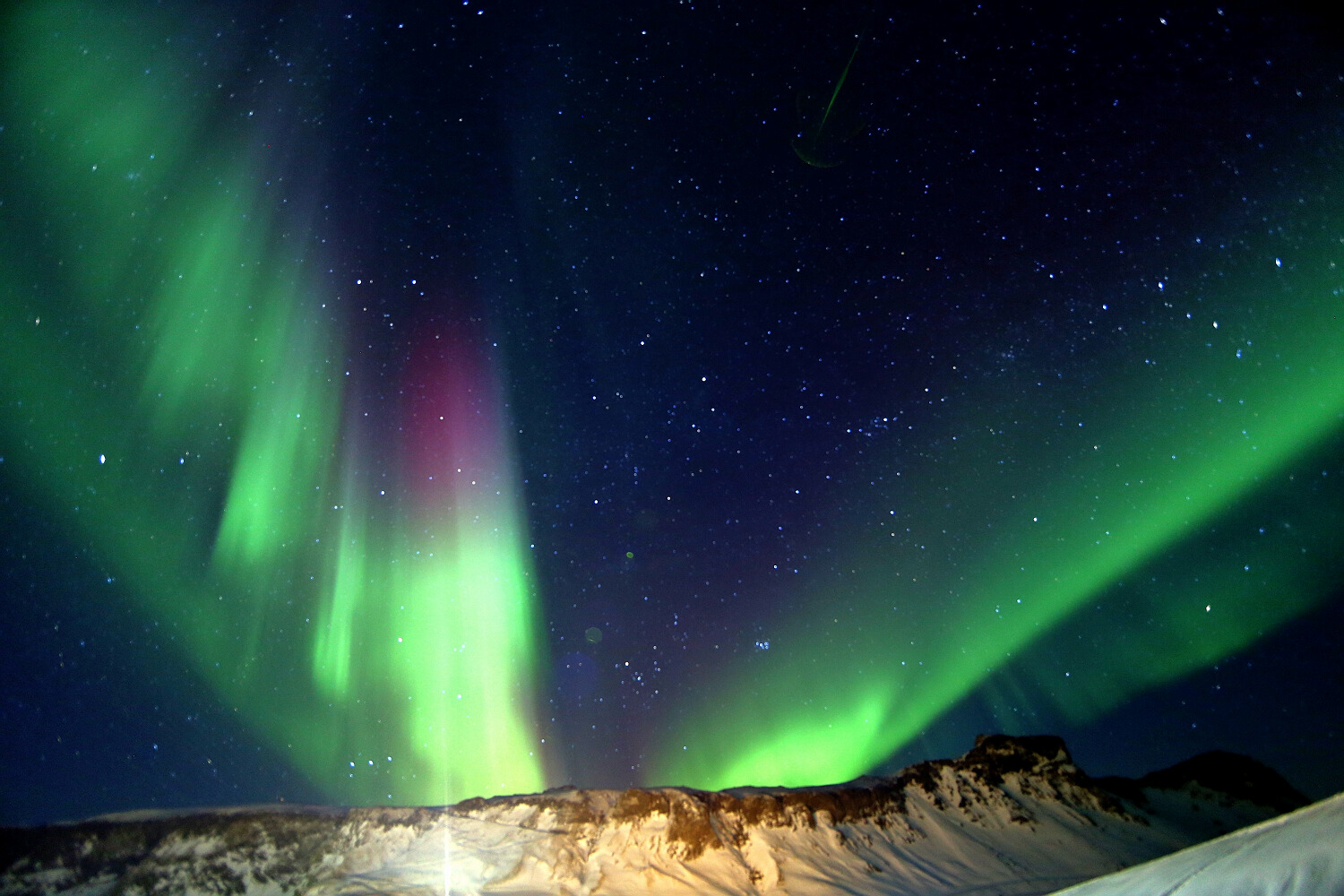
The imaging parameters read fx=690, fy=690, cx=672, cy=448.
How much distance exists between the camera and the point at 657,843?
49344mm

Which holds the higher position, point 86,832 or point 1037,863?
point 86,832

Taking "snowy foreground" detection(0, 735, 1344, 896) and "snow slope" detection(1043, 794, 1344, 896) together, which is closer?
"snow slope" detection(1043, 794, 1344, 896)

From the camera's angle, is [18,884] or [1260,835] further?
[18,884]

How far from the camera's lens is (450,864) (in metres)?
45.4

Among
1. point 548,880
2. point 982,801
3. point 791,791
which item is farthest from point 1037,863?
point 548,880

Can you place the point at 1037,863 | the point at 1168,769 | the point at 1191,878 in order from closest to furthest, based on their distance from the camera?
the point at 1191,878 → the point at 1037,863 → the point at 1168,769

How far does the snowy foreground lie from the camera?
134 ft

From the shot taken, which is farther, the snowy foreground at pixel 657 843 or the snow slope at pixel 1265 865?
the snowy foreground at pixel 657 843

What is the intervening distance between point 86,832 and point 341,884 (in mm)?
15488

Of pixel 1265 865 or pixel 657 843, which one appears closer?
pixel 1265 865

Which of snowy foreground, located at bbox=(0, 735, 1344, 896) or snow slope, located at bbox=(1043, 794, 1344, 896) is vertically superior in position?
snowy foreground, located at bbox=(0, 735, 1344, 896)

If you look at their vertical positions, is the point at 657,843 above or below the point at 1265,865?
above

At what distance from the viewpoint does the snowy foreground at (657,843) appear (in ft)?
134

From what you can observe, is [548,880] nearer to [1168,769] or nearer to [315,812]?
[315,812]
